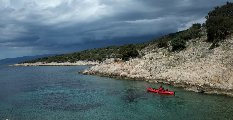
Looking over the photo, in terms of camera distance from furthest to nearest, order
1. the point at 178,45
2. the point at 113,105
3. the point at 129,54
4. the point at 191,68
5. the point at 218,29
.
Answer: the point at 129,54, the point at 178,45, the point at 218,29, the point at 191,68, the point at 113,105

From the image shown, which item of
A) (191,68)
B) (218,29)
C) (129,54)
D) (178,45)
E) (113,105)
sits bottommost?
(113,105)

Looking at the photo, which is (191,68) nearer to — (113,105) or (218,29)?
(218,29)

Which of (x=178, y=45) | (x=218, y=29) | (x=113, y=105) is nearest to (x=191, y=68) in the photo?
(x=218, y=29)

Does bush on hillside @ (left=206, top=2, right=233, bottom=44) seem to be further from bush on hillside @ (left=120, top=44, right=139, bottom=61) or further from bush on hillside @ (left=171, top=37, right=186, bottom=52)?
bush on hillside @ (left=120, top=44, right=139, bottom=61)

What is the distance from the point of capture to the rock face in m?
80.9

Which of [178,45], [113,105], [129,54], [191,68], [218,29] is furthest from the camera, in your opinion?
[129,54]

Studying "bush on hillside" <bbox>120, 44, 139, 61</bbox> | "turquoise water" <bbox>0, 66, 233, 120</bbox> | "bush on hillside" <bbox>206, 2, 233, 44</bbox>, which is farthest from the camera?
"bush on hillside" <bbox>120, 44, 139, 61</bbox>

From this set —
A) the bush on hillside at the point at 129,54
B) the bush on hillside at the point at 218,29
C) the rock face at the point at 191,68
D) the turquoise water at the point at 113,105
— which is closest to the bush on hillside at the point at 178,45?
the rock face at the point at 191,68

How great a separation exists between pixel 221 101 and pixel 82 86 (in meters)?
44.2

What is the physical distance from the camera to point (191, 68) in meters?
92.1

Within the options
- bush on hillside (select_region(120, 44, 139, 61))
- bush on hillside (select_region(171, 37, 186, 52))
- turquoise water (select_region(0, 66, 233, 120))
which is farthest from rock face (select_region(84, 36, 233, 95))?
bush on hillside (select_region(120, 44, 139, 61))

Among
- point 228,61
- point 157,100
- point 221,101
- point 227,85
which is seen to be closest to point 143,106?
point 157,100

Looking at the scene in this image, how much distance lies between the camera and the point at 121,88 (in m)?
91.6

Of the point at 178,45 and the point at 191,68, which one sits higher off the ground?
the point at 178,45
